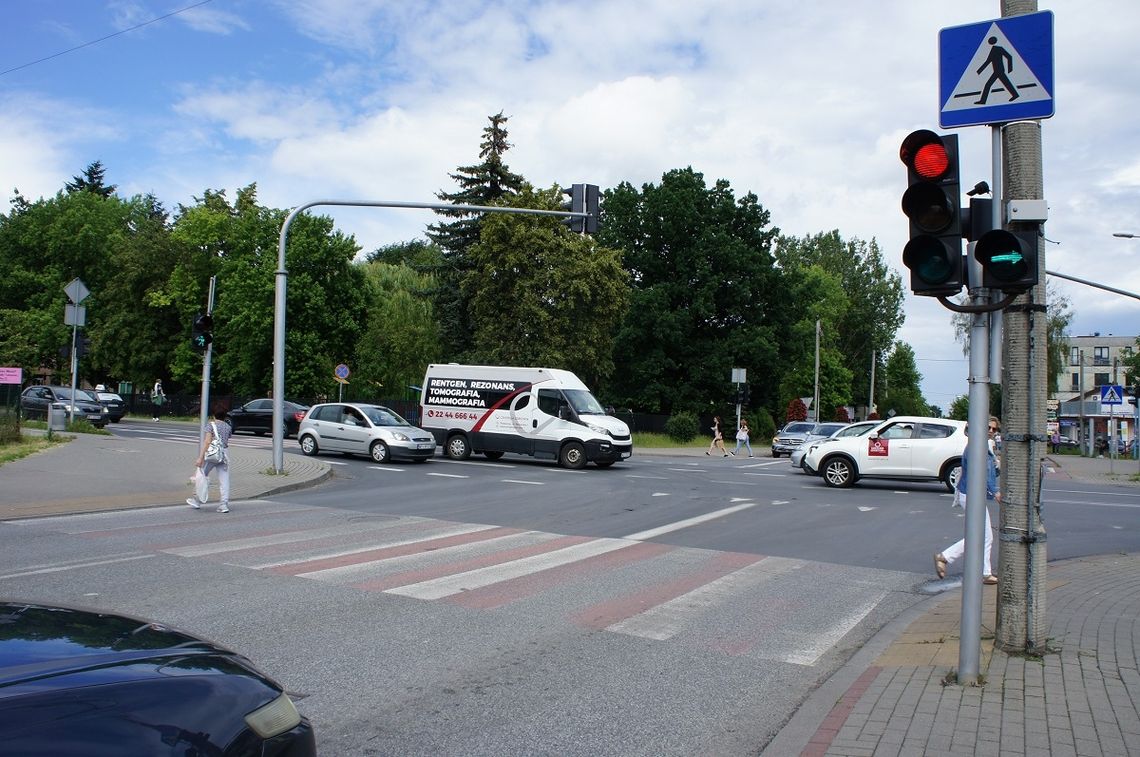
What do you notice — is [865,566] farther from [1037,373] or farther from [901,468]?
[901,468]

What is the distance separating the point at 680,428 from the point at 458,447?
20847mm

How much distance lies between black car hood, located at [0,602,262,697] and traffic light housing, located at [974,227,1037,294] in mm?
4417

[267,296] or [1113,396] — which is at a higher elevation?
[267,296]

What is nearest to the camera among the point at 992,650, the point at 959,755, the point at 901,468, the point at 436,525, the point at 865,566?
the point at 959,755

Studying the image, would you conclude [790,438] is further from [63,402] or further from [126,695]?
[126,695]

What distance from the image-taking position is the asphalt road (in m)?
5.04

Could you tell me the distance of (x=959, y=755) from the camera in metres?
4.29

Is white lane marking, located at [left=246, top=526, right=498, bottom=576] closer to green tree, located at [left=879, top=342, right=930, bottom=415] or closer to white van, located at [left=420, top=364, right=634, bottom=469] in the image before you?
white van, located at [left=420, top=364, right=634, bottom=469]

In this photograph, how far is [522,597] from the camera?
8.14 m

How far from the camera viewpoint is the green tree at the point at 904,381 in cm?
9906

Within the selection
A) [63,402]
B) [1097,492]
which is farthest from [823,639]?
[63,402]

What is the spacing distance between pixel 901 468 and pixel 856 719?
54.5 feet

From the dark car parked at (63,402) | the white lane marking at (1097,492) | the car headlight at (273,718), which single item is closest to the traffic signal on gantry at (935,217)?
the car headlight at (273,718)

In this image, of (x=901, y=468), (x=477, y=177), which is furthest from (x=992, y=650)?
(x=477, y=177)
